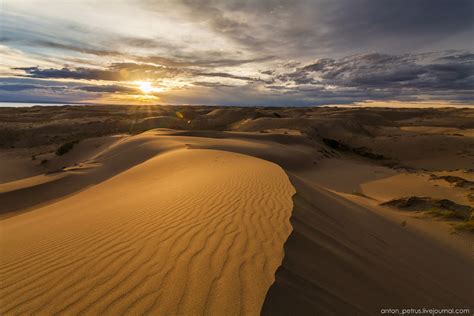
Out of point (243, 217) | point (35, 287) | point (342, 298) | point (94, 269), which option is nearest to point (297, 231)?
point (243, 217)

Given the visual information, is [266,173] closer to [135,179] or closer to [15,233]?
[135,179]

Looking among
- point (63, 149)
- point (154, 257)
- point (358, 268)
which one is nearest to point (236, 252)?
point (154, 257)

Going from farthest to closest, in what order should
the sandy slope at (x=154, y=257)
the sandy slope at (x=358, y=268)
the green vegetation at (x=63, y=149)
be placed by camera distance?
the green vegetation at (x=63, y=149), the sandy slope at (x=358, y=268), the sandy slope at (x=154, y=257)

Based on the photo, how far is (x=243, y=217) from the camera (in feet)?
15.8

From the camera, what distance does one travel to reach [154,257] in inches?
136

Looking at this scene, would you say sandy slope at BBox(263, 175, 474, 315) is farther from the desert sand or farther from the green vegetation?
the green vegetation

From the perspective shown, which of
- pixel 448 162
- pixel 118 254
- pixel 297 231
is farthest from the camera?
pixel 448 162

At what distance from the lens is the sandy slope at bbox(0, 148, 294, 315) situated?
2.65 meters

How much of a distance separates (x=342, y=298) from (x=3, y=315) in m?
3.17

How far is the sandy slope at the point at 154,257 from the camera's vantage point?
2652 millimetres

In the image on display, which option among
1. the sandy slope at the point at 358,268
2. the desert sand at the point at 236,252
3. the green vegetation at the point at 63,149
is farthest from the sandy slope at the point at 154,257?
the green vegetation at the point at 63,149

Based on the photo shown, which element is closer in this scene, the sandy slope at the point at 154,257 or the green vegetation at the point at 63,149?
the sandy slope at the point at 154,257

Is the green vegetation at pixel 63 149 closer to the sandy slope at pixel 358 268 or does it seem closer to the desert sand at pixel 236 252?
the desert sand at pixel 236 252

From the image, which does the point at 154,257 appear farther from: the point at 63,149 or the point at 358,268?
the point at 63,149
